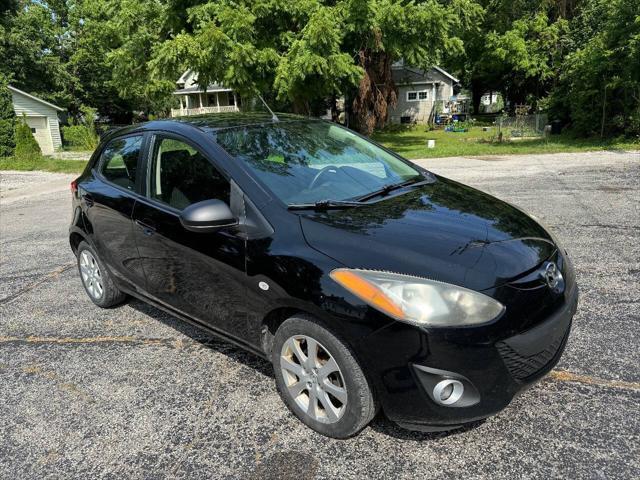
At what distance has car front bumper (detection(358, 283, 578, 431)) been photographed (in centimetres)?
219

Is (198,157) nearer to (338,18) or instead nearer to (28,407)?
(28,407)

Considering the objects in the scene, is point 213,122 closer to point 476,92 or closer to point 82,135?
point 82,135

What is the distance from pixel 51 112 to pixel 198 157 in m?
36.5

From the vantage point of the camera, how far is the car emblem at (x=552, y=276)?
8.20 feet

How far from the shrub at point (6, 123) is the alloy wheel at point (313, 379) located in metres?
26.5

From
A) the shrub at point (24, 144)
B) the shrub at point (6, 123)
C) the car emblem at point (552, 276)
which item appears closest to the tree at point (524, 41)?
the shrub at point (24, 144)

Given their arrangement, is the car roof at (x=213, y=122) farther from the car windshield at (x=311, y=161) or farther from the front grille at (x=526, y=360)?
the front grille at (x=526, y=360)

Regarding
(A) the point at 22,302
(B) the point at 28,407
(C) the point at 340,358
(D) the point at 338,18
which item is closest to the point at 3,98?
(D) the point at 338,18

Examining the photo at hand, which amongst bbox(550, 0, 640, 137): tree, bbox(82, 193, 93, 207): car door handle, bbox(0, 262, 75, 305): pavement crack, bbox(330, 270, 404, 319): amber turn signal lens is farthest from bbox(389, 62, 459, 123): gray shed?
bbox(330, 270, 404, 319): amber turn signal lens

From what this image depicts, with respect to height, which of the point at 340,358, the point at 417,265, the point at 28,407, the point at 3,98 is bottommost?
the point at 28,407

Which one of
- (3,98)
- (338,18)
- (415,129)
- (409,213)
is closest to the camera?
(409,213)

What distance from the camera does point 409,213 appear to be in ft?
9.36

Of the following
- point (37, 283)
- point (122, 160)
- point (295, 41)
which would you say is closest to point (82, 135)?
point (295, 41)

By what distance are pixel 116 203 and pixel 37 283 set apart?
240 centimetres
